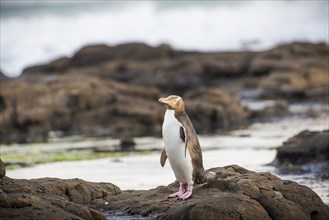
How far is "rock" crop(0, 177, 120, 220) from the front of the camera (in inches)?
460

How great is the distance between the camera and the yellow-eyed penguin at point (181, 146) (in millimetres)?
14141

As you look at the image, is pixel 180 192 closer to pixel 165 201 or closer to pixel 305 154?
pixel 165 201

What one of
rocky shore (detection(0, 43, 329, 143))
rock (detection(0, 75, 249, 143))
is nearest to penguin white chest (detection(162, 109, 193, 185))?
rocky shore (detection(0, 43, 329, 143))

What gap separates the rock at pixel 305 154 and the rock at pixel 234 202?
418 inches

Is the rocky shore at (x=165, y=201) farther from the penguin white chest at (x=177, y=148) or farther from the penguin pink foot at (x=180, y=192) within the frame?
the penguin white chest at (x=177, y=148)

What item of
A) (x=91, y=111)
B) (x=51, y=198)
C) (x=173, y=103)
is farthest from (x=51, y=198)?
(x=91, y=111)

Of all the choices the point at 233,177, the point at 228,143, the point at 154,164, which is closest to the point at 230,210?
the point at 233,177

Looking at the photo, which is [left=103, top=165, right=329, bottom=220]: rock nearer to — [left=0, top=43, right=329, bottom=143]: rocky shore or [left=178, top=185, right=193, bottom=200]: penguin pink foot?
[left=178, top=185, right=193, bottom=200]: penguin pink foot

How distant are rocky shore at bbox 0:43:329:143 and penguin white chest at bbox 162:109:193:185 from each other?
3094 centimetres

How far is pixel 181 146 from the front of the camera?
14.2 metres

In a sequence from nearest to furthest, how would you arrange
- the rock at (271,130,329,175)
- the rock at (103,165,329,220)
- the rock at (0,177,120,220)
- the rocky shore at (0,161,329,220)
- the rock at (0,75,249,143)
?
the rock at (0,177,120,220) < the rocky shore at (0,161,329,220) < the rock at (103,165,329,220) < the rock at (271,130,329,175) < the rock at (0,75,249,143)

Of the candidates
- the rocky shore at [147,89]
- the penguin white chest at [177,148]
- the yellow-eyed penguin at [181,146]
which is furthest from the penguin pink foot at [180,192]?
the rocky shore at [147,89]

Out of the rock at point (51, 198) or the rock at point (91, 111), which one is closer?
the rock at point (51, 198)

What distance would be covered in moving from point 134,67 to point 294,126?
60.0 metres
